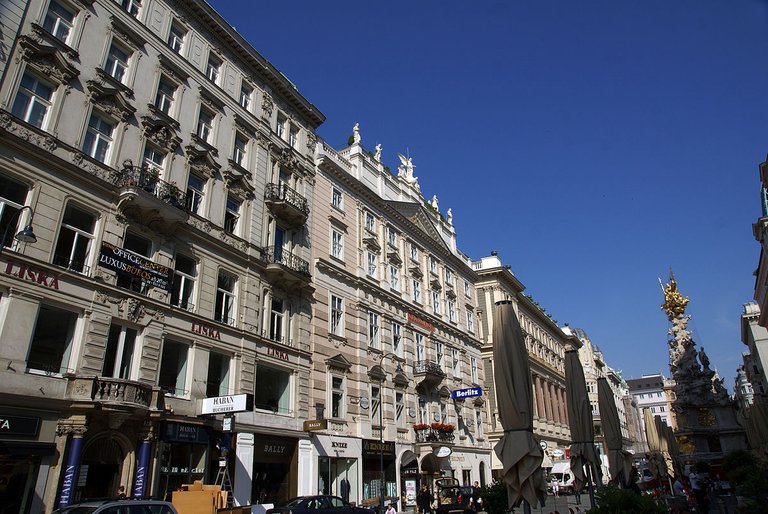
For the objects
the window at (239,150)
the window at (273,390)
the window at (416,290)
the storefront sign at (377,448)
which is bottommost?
the storefront sign at (377,448)

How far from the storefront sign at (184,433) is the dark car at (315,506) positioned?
442cm

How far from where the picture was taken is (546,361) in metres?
68.8

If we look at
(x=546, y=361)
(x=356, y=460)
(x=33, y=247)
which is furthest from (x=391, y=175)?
(x=546, y=361)

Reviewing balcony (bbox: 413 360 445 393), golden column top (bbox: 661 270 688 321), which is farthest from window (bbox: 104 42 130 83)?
golden column top (bbox: 661 270 688 321)

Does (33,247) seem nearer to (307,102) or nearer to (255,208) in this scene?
(255,208)

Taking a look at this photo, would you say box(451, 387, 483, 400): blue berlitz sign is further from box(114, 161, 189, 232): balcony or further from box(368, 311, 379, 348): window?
box(114, 161, 189, 232): balcony

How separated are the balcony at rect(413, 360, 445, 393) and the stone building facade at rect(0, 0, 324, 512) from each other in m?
11.4

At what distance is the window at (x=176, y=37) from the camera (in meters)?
24.7

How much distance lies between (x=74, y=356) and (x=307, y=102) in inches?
833

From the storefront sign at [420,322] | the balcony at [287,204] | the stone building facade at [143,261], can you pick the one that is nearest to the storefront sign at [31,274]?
the stone building facade at [143,261]

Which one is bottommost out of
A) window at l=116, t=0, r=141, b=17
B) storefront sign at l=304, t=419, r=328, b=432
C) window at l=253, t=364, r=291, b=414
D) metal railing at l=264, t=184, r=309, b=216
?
storefront sign at l=304, t=419, r=328, b=432

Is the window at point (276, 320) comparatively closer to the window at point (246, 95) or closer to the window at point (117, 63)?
the window at point (246, 95)

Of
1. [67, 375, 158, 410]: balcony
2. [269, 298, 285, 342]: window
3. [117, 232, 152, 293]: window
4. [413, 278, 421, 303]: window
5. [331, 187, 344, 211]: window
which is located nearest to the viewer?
[67, 375, 158, 410]: balcony

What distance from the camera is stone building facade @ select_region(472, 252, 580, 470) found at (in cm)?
5184
